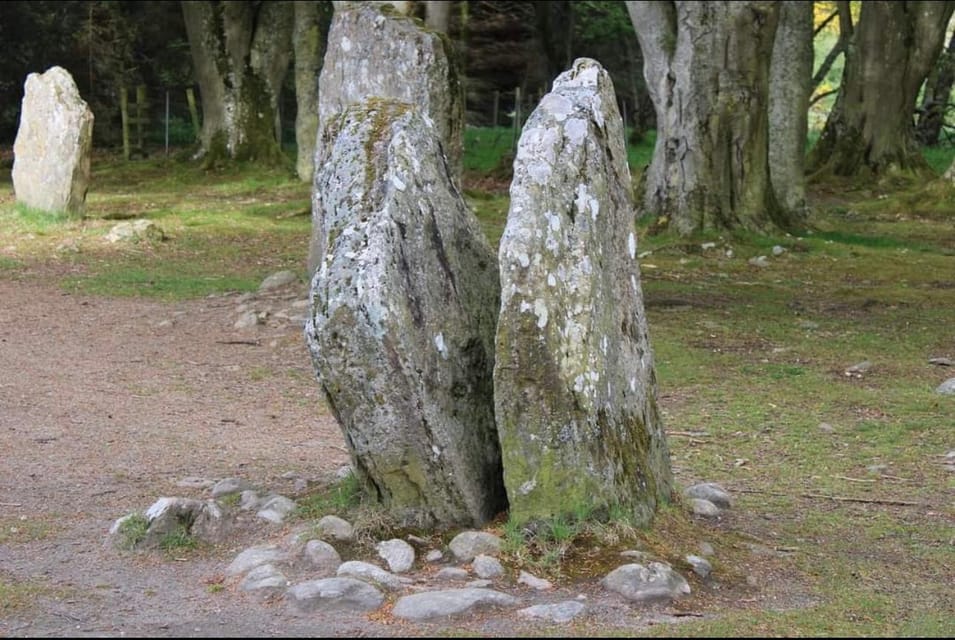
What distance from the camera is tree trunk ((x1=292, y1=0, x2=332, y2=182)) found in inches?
878

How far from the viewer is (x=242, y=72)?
24922 millimetres

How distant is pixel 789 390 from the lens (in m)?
9.70

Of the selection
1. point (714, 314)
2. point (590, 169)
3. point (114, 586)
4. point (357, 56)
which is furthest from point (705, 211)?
point (114, 586)

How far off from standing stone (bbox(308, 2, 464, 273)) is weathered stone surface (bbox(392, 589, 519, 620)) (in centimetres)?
827

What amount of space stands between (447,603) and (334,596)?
416 mm

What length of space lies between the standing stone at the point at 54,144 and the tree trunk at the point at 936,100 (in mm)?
18980

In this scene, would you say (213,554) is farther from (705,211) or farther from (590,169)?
(705,211)

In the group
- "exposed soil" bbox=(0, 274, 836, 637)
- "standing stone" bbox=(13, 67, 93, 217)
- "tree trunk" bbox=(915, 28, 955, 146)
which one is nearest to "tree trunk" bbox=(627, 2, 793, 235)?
"exposed soil" bbox=(0, 274, 836, 637)

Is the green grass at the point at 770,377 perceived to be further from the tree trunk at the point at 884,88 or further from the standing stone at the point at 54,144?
the tree trunk at the point at 884,88

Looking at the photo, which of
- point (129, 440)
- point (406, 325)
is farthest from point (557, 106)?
point (129, 440)

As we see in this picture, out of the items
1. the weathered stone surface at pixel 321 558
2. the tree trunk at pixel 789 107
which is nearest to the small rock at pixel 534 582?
the weathered stone surface at pixel 321 558

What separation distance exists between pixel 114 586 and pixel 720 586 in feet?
7.67

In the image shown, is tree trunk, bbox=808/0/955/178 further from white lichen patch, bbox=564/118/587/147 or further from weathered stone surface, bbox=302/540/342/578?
weathered stone surface, bbox=302/540/342/578

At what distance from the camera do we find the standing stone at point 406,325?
17.6ft
